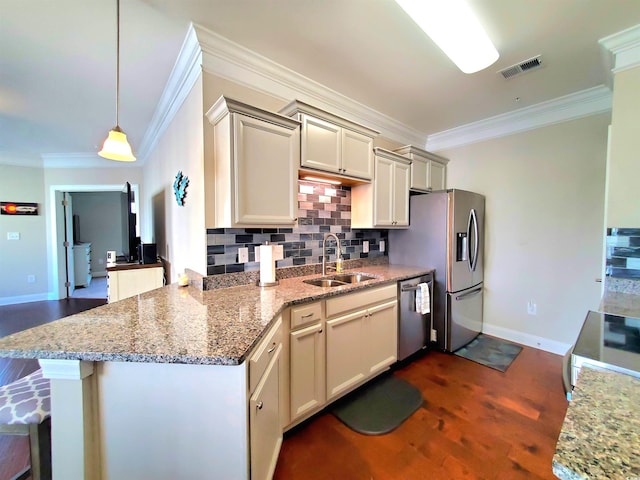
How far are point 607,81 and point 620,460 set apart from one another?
3.26 meters

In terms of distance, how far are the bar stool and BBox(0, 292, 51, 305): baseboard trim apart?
5.37 meters

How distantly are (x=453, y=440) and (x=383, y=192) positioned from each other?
6.81 ft

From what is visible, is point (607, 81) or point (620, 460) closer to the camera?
point (620, 460)

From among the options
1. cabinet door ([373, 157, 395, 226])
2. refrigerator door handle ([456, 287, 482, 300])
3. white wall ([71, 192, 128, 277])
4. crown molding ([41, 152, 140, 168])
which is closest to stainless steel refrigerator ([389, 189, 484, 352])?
refrigerator door handle ([456, 287, 482, 300])

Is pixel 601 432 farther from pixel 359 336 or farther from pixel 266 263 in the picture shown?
pixel 266 263

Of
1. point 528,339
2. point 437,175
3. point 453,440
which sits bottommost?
point 453,440

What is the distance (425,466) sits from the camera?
1.50 m

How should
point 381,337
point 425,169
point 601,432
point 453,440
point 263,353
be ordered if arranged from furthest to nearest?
1. point 425,169
2. point 381,337
3. point 453,440
4. point 263,353
5. point 601,432

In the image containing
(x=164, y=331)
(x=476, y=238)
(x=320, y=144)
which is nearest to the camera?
(x=164, y=331)

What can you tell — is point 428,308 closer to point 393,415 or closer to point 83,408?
point 393,415

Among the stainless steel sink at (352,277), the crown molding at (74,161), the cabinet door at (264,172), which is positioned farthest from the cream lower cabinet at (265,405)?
the crown molding at (74,161)

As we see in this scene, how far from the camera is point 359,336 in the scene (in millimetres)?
2072

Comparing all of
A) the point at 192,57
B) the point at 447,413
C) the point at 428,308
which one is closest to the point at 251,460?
the point at 447,413

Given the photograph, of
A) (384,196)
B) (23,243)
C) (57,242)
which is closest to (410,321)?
(384,196)
